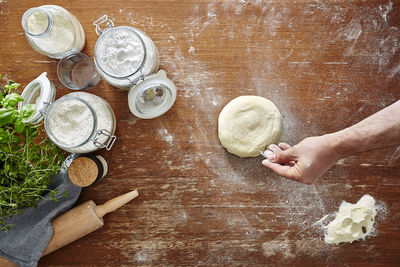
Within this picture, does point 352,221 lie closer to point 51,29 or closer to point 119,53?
point 119,53

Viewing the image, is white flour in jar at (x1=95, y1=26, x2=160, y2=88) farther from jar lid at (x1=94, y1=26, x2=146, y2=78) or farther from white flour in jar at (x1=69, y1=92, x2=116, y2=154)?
white flour in jar at (x1=69, y1=92, x2=116, y2=154)

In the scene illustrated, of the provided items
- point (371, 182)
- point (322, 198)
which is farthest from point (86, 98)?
point (371, 182)

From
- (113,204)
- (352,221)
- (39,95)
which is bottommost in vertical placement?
(113,204)

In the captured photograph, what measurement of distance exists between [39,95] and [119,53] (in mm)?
371

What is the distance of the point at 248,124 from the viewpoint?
3.90 feet

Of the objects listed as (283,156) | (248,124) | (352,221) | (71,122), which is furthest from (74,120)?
(352,221)

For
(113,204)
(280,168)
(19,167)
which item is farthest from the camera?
(113,204)

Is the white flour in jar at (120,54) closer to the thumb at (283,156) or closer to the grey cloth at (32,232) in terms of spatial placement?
the grey cloth at (32,232)

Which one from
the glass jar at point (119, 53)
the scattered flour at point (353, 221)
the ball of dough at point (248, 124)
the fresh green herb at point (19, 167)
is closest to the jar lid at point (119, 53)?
the glass jar at point (119, 53)

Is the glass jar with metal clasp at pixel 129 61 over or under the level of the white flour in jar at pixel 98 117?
over

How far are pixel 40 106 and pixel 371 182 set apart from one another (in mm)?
1309

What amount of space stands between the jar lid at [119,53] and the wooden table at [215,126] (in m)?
0.20

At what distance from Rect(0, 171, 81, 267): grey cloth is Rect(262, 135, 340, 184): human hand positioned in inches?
31.0

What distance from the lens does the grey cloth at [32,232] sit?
3.84ft
